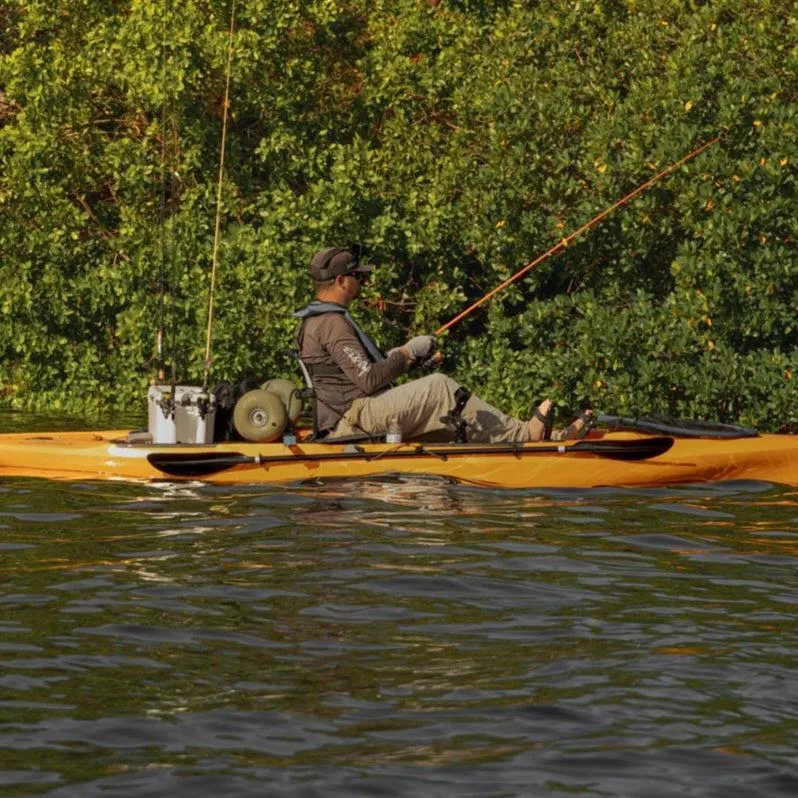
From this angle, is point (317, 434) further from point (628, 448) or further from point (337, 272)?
point (628, 448)

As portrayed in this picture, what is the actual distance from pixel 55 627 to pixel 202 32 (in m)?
12.3

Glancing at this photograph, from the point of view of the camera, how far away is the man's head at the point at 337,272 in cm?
1325

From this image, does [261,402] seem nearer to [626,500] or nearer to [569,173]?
[626,500]

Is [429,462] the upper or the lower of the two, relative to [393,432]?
lower

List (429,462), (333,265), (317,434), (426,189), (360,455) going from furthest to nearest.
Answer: (426,189)
(317,434)
(333,265)
(429,462)
(360,455)

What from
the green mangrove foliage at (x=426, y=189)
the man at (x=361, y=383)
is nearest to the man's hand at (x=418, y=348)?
the man at (x=361, y=383)

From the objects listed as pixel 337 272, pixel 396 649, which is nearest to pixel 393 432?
pixel 337 272

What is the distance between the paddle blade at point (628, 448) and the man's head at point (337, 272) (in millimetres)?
1942

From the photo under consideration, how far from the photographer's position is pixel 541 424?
1338 cm

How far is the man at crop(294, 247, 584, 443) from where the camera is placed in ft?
42.8

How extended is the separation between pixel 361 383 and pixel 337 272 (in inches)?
33.2

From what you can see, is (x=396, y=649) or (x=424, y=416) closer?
(x=396, y=649)

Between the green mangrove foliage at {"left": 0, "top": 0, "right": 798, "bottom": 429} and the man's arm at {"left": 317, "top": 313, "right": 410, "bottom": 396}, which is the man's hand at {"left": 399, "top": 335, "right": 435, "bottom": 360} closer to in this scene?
the man's arm at {"left": 317, "top": 313, "right": 410, "bottom": 396}

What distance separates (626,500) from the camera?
41.8 feet
